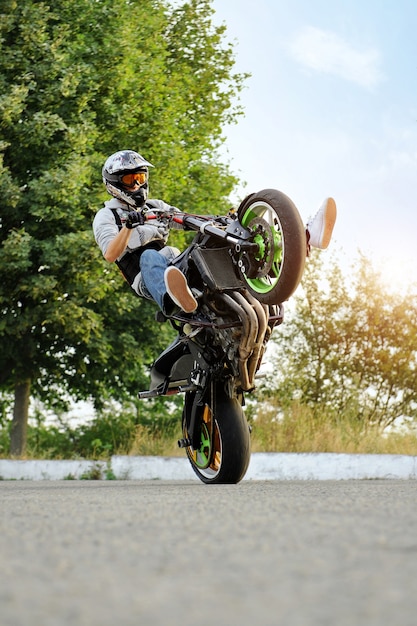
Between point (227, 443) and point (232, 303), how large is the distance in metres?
1.09

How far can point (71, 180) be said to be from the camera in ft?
53.4

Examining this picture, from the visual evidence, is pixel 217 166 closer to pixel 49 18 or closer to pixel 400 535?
pixel 49 18

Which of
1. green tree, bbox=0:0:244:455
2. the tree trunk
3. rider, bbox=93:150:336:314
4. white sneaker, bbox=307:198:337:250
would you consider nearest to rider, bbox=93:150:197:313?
rider, bbox=93:150:336:314

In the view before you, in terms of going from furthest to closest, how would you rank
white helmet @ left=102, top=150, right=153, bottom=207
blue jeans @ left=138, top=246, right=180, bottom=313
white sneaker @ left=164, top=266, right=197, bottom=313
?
white helmet @ left=102, top=150, right=153, bottom=207, blue jeans @ left=138, top=246, right=180, bottom=313, white sneaker @ left=164, top=266, right=197, bottom=313

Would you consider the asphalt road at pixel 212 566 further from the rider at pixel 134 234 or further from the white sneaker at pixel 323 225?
the rider at pixel 134 234

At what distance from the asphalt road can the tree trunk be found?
1440 centimetres

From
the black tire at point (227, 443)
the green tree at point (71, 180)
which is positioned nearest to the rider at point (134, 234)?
the black tire at point (227, 443)

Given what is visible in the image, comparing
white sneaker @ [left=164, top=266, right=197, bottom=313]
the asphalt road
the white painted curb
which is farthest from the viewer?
the white painted curb

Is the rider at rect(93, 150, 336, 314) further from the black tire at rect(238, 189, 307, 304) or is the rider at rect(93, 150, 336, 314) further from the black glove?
the black tire at rect(238, 189, 307, 304)

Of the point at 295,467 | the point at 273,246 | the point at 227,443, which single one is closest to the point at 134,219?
Result: the point at 273,246

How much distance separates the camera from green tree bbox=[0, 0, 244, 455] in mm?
16516

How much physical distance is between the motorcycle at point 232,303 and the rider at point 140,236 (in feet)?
0.71

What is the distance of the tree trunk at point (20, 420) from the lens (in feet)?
60.2

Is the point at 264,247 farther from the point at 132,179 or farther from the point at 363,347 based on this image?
the point at 363,347
